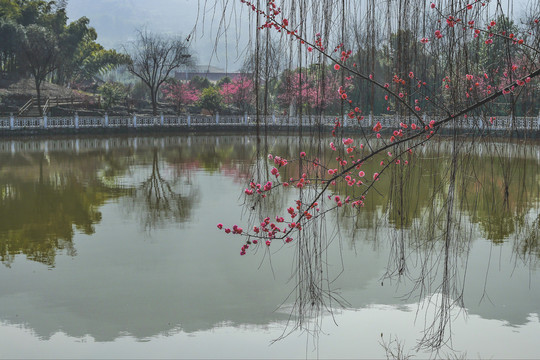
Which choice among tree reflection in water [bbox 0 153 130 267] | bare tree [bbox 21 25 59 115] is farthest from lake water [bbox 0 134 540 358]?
bare tree [bbox 21 25 59 115]

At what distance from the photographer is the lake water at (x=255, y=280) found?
434 centimetres

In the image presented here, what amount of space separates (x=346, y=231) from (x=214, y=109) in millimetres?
31707

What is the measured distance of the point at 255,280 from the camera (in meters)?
5.86

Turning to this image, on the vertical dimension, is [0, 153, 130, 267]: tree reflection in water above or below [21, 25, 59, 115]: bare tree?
below

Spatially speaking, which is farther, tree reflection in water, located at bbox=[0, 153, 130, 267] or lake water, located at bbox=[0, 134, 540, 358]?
tree reflection in water, located at bbox=[0, 153, 130, 267]

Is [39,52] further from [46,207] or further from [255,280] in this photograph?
[255,280]

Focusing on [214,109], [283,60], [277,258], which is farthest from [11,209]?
[214,109]

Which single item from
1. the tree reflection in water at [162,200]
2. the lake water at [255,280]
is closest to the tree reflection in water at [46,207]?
the lake water at [255,280]

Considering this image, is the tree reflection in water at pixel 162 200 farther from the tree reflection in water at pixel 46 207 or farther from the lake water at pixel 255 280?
the tree reflection in water at pixel 46 207

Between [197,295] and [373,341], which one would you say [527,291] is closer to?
[373,341]

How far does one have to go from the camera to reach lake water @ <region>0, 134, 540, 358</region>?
14.2 ft

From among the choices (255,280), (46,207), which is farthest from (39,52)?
(255,280)

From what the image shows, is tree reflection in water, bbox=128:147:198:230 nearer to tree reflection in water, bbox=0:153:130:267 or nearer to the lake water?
the lake water

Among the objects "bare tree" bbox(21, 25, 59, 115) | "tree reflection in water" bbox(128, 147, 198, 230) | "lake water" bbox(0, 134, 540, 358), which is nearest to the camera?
"lake water" bbox(0, 134, 540, 358)
